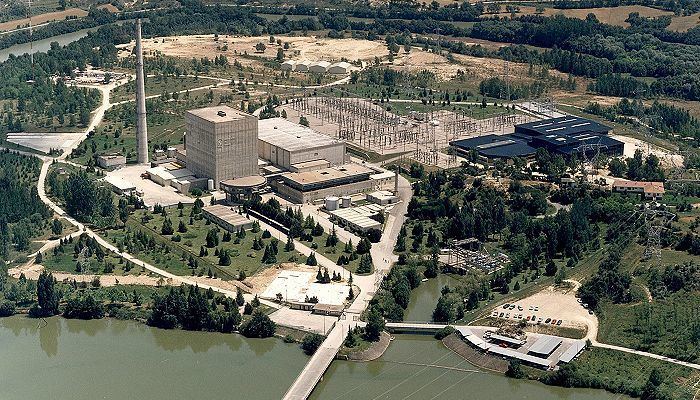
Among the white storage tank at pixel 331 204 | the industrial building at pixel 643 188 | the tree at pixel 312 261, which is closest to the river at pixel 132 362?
the tree at pixel 312 261

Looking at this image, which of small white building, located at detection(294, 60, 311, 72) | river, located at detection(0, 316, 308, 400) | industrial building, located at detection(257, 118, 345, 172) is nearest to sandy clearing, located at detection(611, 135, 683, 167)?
industrial building, located at detection(257, 118, 345, 172)

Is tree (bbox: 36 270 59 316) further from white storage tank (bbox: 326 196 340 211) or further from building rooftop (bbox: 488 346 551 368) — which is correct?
building rooftop (bbox: 488 346 551 368)

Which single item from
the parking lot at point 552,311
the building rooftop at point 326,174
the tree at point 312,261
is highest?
the building rooftop at point 326,174

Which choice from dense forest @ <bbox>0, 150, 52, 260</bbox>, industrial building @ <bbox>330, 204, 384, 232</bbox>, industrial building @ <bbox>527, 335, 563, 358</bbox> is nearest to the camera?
A: industrial building @ <bbox>527, 335, 563, 358</bbox>

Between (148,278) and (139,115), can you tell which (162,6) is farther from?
(148,278)

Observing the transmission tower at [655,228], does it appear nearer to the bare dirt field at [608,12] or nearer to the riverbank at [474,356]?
the riverbank at [474,356]

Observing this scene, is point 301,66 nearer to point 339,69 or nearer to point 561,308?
point 339,69

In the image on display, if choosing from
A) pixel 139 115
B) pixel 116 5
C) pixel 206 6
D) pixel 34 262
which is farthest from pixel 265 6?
Answer: pixel 34 262
